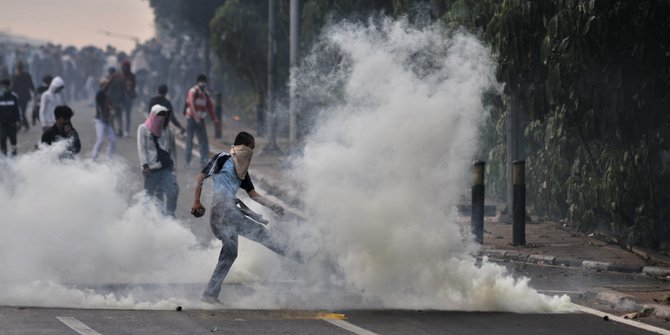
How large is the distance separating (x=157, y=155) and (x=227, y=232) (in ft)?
17.0

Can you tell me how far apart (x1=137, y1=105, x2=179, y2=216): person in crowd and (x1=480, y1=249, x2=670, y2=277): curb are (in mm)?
3978

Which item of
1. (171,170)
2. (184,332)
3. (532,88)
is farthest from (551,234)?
(184,332)

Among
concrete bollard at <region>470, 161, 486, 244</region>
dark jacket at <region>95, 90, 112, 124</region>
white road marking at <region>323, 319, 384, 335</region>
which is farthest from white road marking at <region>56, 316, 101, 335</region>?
dark jacket at <region>95, 90, 112, 124</region>

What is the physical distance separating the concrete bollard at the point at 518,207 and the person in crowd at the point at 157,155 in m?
4.21

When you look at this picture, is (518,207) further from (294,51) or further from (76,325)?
(294,51)

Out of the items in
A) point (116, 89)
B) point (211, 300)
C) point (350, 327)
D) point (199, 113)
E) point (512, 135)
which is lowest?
point (350, 327)

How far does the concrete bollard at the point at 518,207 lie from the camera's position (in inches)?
682

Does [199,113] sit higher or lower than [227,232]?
higher

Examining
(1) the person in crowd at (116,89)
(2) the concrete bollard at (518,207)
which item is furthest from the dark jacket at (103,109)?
(2) the concrete bollard at (518,207)

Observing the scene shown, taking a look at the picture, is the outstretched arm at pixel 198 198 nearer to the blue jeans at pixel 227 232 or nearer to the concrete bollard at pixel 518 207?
the blue jeans at pixel 227 232

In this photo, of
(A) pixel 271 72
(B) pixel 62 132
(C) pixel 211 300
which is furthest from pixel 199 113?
(C) pixel 211 300

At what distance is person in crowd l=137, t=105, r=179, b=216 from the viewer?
17.4m

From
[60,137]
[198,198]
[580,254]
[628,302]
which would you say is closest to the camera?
[198,198]

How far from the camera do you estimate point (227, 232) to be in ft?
41.0
